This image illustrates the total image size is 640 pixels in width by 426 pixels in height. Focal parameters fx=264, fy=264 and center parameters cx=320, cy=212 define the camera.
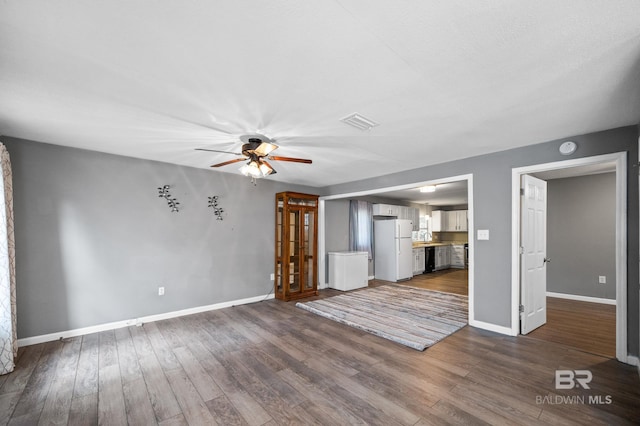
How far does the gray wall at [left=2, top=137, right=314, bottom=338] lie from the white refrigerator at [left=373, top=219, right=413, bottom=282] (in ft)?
11.8

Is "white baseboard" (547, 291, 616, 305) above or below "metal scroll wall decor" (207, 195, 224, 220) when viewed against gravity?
below

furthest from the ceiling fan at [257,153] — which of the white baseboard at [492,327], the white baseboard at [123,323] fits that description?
the white baseboard at [492,327]

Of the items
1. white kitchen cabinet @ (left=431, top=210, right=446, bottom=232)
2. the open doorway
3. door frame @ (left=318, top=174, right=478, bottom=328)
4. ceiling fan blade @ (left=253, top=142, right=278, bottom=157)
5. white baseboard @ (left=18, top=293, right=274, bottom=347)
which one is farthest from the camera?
white kitchen cabinet @ (left=431, top=210, right=446, bottom=232)

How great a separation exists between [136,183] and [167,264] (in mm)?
1309

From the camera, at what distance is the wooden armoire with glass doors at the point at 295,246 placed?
17.0 feet

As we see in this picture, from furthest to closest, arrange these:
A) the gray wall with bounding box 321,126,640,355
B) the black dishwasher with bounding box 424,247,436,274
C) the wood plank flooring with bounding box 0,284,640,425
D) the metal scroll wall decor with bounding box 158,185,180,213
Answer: the black dishwasher with bounding box 424,247,436,274
the metal scroll wall decor with bounding box 158,185,180,213
the gray wall with bounding box 321,126,640,355
the wood plank flooring with bounding box 0,284,640,425

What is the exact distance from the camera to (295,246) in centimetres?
544

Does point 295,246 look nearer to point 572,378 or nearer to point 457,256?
point 572,378

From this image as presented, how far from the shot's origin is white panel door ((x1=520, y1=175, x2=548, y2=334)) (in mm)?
3408

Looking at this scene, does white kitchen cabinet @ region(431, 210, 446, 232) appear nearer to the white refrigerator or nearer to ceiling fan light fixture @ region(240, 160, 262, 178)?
the white refrigerator

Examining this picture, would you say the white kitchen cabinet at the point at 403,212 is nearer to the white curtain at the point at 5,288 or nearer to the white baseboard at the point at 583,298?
the white baseboard at the point at 583,298

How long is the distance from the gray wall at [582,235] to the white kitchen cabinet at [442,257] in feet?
11.2

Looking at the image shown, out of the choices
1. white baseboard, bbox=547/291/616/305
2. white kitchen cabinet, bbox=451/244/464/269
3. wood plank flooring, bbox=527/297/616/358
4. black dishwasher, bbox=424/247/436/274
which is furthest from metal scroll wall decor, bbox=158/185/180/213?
white kitchen cabinet, bbox=451/244/464/269

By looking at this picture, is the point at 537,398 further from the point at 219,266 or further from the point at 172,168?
the point at 172,168
